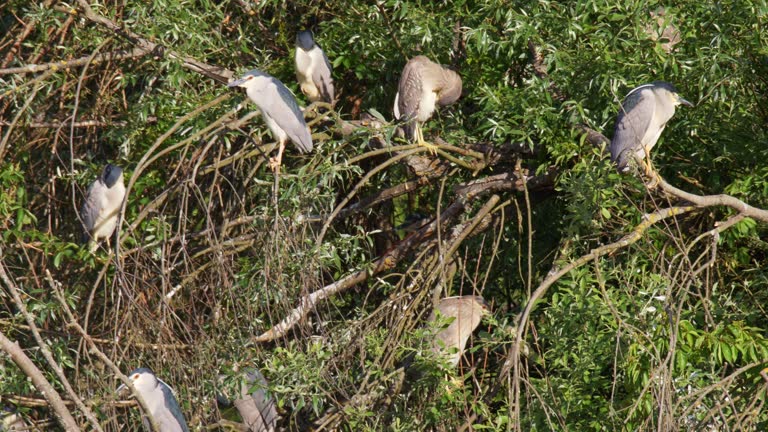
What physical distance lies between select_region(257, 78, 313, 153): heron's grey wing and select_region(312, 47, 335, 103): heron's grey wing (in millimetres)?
515

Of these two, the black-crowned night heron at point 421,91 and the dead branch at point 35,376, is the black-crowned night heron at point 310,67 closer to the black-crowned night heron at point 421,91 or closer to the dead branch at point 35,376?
the black-crowned night heron at point 421,91

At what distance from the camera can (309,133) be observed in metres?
4.41

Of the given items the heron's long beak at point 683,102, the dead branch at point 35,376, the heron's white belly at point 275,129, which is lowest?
the heron's long beak at point 683,102

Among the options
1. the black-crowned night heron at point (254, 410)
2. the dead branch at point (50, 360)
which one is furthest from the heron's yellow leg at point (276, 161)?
the dead branch at point (50, 360)

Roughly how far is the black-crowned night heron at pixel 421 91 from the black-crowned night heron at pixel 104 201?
1531 millimetres

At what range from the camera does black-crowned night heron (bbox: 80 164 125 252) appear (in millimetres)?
5035

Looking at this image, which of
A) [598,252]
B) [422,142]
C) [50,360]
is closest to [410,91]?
[422,142]

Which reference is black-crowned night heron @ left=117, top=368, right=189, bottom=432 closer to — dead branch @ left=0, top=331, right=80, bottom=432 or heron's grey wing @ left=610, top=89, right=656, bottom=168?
dead branch @ left=0, top=331, right=80, bottom=432

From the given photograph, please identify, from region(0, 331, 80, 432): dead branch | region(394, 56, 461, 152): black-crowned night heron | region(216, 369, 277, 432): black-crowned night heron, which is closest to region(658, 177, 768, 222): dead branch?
region(394, 56, 461, 152): black-crowned night heron

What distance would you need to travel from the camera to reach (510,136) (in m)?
4.39

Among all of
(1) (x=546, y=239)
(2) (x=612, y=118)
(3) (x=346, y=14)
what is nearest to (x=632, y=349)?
(2) (x=612, y=118)

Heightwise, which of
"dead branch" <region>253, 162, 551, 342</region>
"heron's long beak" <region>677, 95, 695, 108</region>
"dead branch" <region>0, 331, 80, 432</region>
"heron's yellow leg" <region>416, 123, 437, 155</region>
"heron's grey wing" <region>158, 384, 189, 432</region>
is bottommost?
"heron's grey wing" <region>158, 384, 189, 432</region>

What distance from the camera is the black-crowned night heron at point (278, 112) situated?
4.34 m

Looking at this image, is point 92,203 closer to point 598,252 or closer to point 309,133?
point 309,133
